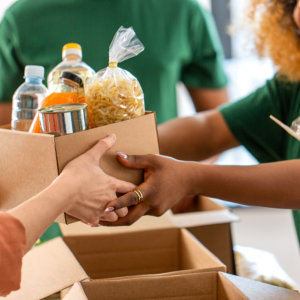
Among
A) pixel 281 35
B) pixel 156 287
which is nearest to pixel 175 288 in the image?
pixel 156 287

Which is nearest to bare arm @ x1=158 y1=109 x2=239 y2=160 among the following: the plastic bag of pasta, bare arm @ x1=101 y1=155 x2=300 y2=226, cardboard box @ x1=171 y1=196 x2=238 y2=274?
cardboard box @ x1=171 y1=196 x2=238 y2=274

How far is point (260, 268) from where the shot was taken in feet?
4.09

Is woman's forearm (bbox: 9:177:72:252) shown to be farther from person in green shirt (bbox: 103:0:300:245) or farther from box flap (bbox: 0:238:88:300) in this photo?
person in green shirt (bbox: 103:0:300:245)

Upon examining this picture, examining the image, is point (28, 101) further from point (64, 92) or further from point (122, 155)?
point (122, 155)

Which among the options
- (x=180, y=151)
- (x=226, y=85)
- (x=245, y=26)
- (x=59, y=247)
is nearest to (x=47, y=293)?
(x=59, y=247)

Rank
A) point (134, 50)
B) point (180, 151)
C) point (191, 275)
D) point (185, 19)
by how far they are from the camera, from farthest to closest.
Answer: point (185, 19) → point (180, 151) → point (134, 50) → point (191, 275)

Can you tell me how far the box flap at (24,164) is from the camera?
83 cm

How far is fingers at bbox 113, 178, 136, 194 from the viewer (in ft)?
2.98

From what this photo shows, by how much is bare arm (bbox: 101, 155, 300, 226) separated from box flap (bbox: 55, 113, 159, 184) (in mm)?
41

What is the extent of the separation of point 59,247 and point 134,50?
0.49 metres

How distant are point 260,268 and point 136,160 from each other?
55cm

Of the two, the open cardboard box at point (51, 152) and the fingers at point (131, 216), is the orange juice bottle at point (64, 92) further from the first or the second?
the fingers at point (131, 216)

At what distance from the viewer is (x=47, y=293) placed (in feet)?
2.91

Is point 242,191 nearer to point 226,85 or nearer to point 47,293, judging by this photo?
point 47,293
